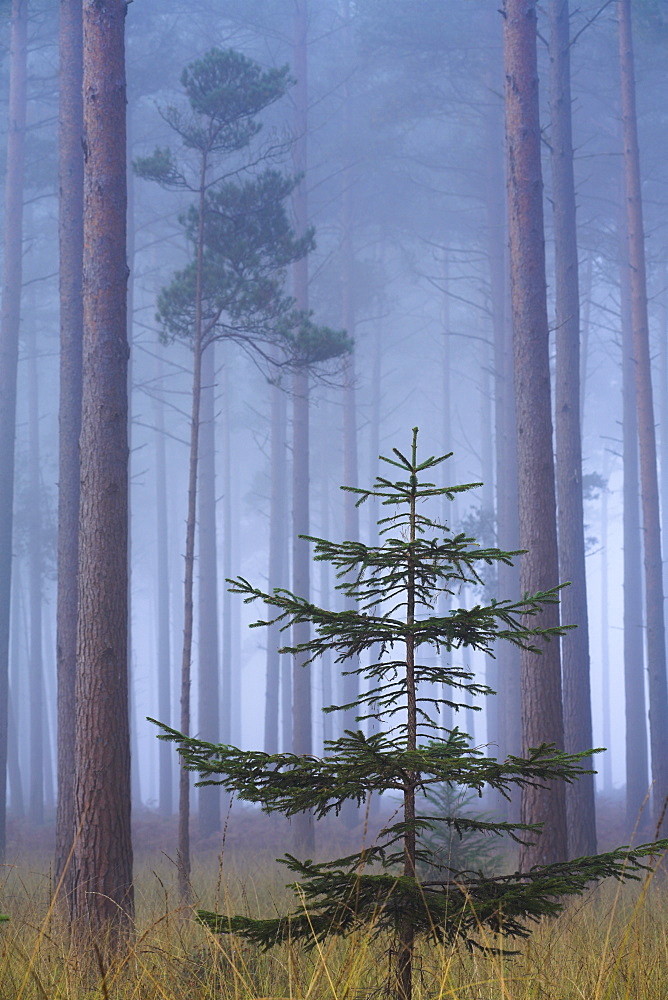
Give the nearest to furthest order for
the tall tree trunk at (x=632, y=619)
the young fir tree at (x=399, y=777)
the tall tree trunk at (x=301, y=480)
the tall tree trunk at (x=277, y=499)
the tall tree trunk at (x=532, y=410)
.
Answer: the young fir tree at (x=399, y=777) → the tall tree trunk at (x=532, y=410) → the tall tree trunk at (x=301, y=480) → the tall tree trunk at (x=632, y=619) → the tall tree trunk at (x=277, y=499)

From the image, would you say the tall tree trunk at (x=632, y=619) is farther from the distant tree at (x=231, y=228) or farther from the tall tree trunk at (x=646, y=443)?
the distant tree at (x=231, y=228)

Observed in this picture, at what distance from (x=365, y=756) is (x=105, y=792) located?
4.69m

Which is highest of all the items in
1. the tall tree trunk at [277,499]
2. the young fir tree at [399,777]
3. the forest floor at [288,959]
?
the tall tree trunk at [277,499]

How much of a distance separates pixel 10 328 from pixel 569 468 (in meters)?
10.5

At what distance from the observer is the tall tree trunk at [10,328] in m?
15.0

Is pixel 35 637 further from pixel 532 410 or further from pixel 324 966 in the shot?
pixel 324 966

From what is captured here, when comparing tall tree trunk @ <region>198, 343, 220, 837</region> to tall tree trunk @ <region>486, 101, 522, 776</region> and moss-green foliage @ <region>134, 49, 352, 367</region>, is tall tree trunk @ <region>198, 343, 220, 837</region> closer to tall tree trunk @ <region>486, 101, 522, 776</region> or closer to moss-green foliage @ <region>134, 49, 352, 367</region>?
moss-green foliage @ <region>134, 49, 352, 367</region>

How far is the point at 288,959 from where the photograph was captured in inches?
193

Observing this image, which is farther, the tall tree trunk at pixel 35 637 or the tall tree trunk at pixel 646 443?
the tall tree trunk at pixel 35 637

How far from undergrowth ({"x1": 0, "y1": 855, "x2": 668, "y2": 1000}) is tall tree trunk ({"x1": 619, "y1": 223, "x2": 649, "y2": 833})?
9579mm

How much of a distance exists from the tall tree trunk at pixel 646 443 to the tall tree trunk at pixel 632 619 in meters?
1.21

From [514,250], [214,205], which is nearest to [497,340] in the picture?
[214,205]

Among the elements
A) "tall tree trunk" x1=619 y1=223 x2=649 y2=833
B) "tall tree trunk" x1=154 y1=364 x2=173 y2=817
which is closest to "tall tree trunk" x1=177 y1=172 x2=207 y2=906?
"tall tree trunk" x1=619 y1=223 x2=649 y2=833

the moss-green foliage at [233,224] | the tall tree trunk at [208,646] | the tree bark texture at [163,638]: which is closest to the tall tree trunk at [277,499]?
the tree bark texture at [163,638]
